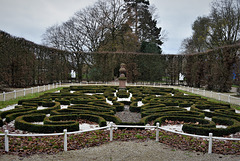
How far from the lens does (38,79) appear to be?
71.5ft

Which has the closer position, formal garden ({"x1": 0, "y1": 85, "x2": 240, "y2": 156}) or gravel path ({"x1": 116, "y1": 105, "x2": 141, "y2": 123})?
formal garden ({"x1": 0, "y1": 85, "x2": 240, "y2": 156})

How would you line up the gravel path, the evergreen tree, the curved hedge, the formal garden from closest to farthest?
the formal garden → the curved hedge → the gravel path → the evergreen tree

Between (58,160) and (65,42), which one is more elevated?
(65,42)

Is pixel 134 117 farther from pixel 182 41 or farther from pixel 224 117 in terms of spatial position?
pixel 182 41

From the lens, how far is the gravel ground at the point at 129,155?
455cm

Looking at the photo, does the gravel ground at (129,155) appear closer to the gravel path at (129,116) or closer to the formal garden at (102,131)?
the formal garden at (102,131)

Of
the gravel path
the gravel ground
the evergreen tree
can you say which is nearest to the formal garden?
the gravel path

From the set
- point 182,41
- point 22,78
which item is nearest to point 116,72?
point 22,78

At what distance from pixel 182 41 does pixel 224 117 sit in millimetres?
38480

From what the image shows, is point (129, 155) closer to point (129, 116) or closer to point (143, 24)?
point (129, 116)

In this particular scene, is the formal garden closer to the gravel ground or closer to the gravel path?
the gravel path

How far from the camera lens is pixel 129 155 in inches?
187

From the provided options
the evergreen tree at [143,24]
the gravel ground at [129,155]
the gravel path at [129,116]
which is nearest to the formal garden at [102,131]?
the gravel path at [129,116]

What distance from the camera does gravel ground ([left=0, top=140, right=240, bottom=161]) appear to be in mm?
4551
